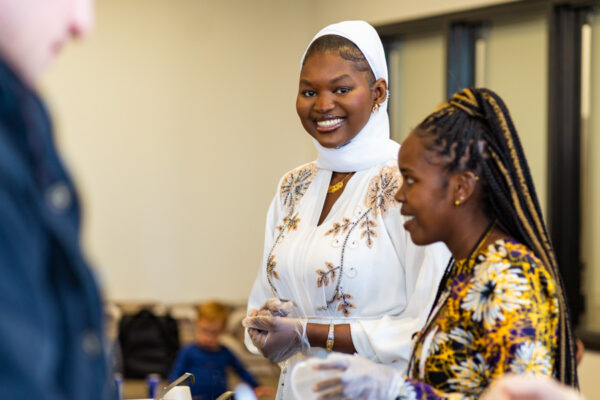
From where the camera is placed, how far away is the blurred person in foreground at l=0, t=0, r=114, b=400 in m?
0.72

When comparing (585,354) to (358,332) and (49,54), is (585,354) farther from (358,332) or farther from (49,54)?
(49,54)

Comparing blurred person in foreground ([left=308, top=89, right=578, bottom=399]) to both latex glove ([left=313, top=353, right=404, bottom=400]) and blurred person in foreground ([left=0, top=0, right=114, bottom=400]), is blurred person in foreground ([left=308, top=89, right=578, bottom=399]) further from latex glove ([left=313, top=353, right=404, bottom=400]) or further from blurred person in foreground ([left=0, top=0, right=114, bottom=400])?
blurred person in foreground ([left=0, top=0, right=114, bottom=400])

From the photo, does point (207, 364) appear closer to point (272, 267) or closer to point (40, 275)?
point (272, 267)

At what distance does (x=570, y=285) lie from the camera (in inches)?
173

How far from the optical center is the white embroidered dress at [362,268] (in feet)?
6.10

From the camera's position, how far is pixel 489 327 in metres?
1.27

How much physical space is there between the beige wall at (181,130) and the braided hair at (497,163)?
12.9 feet

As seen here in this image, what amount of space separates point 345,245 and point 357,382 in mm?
668

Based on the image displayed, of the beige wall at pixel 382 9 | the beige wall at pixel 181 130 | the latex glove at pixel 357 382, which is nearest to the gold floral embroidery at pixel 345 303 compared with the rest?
the latex glove at pixel 357 382

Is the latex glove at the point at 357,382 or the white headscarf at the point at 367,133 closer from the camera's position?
the latex glove at the point at 357,382

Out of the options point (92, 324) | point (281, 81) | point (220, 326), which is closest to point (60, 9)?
point (92, 324)

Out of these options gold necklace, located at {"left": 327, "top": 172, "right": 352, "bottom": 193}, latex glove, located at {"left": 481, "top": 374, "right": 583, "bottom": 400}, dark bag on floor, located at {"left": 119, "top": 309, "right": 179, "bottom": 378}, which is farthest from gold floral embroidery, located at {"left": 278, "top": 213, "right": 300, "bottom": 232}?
dark bag on floor, located at {"left": 119, "top": 309, "right": 179, "bottom": 378}

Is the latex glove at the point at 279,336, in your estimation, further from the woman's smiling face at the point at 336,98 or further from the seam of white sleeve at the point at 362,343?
the woman's smiling face at the point at 336,98

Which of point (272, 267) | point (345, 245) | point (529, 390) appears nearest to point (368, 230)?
point (345, 245)
